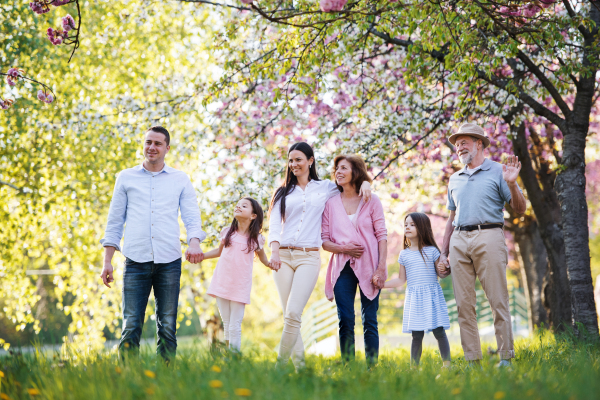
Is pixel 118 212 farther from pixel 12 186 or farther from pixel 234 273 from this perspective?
pixel 12 186

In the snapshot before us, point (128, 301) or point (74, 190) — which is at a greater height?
point (74, 190)

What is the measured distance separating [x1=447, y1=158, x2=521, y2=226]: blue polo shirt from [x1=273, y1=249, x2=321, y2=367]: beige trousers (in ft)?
4.98

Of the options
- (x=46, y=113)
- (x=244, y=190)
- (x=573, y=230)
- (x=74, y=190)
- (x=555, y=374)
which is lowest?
(x=555, y=374)

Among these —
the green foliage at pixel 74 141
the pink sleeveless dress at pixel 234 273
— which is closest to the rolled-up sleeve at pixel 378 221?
the pink sleeveless dress at pixel 234 273

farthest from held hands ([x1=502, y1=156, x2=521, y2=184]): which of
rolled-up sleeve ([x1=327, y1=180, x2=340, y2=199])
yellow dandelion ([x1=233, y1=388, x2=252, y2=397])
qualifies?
yellow dandelion ([x1=233, y1=388, x2=252, y2=397])

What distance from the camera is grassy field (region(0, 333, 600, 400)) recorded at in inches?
108

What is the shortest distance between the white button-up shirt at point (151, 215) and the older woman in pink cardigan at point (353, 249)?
127cm

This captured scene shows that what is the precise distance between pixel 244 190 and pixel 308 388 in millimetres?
4472

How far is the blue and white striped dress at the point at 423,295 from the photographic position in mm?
5367

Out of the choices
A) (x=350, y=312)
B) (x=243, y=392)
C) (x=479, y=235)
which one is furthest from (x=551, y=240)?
(x=243, y=392)

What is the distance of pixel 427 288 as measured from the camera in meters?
5.50

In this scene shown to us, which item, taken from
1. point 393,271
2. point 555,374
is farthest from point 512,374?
point 393,271

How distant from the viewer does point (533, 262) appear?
413 inches

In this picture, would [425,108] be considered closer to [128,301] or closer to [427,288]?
[427,288]
